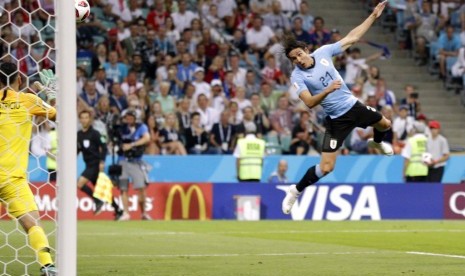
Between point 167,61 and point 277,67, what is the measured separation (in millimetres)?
2743

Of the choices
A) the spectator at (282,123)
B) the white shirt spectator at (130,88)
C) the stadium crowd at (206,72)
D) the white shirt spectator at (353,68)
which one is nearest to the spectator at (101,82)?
the stadium crowd at (206,72)

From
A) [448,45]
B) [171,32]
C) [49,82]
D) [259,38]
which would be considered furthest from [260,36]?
[49,82]

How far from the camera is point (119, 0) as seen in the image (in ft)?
88.4

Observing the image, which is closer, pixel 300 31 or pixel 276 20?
pixel 300 31

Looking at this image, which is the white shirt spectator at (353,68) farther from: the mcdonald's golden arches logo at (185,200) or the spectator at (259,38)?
the mcdonald's golden arches logo at (185,200)

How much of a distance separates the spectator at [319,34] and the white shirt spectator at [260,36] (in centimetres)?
101

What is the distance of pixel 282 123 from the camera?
25531 mm

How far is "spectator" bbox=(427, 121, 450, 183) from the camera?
24656 mm

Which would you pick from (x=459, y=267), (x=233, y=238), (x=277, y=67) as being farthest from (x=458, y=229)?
(x=277, y=67)

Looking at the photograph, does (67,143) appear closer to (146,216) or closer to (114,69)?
(146,216)

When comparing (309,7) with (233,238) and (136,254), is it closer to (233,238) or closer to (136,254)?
(233,238)

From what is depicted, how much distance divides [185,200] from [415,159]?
5.07 metres

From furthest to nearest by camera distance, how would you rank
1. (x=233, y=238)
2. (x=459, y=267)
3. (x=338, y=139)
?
(x=233, y=238) < (x=338, y=139) < (x=459, y=267)

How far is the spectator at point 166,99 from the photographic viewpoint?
2500cm
